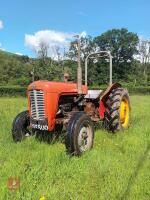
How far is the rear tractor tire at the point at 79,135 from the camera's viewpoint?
7.07 meters

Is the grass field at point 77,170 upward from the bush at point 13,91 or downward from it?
upward

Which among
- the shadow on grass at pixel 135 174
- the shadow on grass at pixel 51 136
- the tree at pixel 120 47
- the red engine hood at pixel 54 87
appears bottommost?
the shadow on grass at pixel 135 174

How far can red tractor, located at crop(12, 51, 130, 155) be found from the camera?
7418mm

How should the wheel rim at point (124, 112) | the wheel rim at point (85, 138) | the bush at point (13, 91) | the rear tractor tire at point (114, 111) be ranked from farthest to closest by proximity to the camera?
the bush at point (13, 91) < the wheel rim at point (124, 112) < the rear tractor tire at point (114, 111) < the wheel rim at point (85, 138)

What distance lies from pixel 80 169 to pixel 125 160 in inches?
42.3

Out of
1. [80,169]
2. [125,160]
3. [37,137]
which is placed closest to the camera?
[80,169]

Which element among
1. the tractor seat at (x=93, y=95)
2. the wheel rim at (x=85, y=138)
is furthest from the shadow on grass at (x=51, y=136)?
the tractor seat at (x=93, y=95)

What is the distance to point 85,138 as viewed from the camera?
300 inches

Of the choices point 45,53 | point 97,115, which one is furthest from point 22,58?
point 97,115

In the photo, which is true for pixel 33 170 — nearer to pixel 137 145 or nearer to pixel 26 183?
pixel 26 183

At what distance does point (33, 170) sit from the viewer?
5.63 metres

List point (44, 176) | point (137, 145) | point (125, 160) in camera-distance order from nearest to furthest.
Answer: point (44, 176) < point (125, 160) < point (137, 145)

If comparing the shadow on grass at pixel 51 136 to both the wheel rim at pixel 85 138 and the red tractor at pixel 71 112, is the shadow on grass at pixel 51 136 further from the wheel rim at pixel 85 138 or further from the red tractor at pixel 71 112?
the wheel rim at pixel 85 138

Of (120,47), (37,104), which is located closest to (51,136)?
(37,104)
